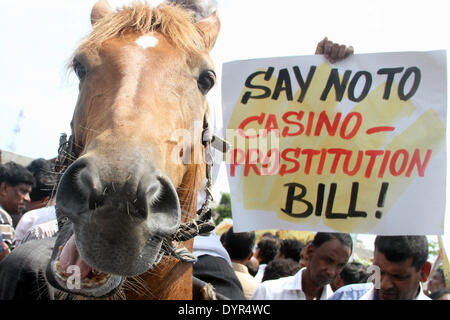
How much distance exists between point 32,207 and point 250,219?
3.68 meters

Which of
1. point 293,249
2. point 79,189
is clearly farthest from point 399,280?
point 293,249

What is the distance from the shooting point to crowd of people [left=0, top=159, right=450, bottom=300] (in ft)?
10.7

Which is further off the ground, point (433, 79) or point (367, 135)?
point (433, 79)

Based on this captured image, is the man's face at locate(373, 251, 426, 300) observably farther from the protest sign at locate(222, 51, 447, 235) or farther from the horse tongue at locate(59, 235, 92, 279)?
the horse tongue at locate(59, 235, 92, 279)

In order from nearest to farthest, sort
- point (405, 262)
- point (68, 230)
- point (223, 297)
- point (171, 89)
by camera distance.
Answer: point (68, 230) < point (171, 89) < point (223, 297) < point (405, 262)

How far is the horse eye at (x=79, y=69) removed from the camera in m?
2.38

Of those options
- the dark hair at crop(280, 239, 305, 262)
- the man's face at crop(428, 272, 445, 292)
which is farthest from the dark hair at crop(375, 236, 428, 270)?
the man's face at crop(428, 272, 445, 292)

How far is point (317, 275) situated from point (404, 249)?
52.8 inches

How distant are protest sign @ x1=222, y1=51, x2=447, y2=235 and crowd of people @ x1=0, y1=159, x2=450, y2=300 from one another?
0.32 m

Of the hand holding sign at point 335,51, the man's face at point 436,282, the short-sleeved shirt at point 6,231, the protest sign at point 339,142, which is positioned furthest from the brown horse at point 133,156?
the man's face at point 436,282

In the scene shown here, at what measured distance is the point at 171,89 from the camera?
2.17 metres

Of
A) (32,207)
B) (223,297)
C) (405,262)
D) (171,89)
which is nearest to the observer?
(171,89)
